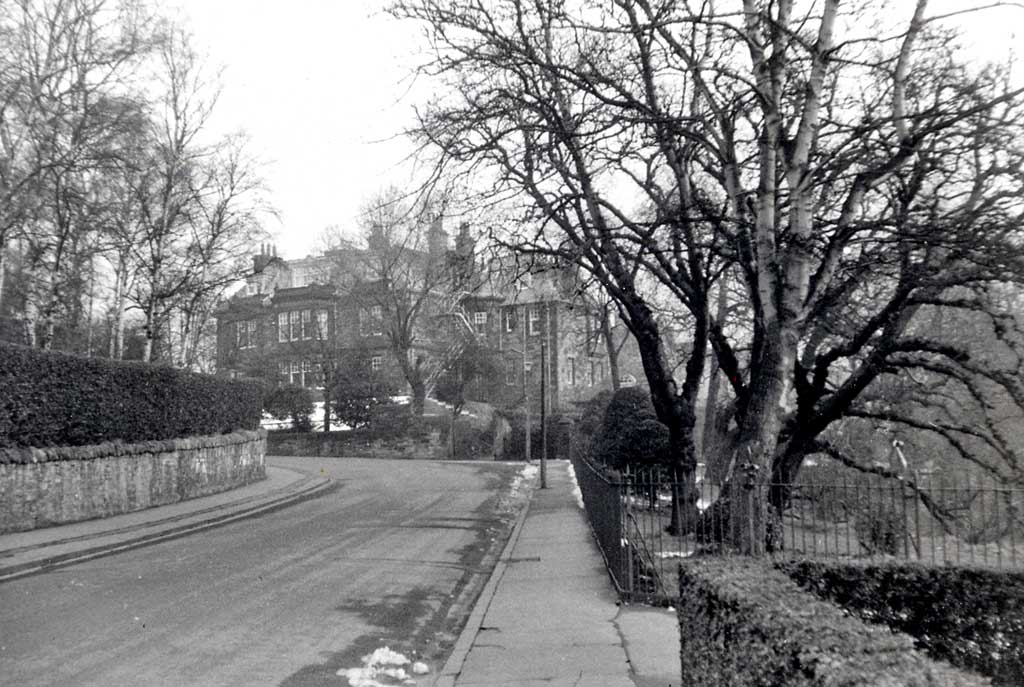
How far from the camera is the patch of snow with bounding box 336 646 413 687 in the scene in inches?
280

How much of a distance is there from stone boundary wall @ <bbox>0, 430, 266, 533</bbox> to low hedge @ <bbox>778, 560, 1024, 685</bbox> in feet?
49.5

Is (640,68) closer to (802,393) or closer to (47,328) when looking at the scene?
(802,393)

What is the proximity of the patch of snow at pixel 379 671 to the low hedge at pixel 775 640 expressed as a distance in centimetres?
239

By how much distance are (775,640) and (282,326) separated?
223 feet

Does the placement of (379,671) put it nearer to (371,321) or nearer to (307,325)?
(371,321)

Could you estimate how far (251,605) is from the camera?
33.1 ft

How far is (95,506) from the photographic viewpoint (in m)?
19.3

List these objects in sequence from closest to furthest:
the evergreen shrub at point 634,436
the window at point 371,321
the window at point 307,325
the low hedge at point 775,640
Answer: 1. the low hedge at point 775,640
2. the evergreen shrub at point 634,436
3. the window at point 371,321
4. the window at point 307,325

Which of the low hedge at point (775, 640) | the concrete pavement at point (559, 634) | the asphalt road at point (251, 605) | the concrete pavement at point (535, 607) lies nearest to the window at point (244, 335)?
the concrete pavement at point (535, 607)

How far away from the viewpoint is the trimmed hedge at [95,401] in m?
17.1

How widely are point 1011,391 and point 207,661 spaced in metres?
11.4

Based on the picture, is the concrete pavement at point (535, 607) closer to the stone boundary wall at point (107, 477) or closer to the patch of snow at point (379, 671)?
the patch of snow at point (379, 671)

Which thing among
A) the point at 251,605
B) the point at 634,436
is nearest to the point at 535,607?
the point at 251,605

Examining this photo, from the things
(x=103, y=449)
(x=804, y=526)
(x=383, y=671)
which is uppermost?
(x=103, y=449)
